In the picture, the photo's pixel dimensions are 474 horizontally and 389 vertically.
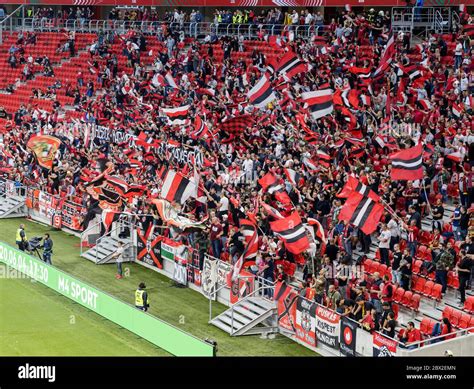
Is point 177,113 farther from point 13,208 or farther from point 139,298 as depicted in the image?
point 139,298

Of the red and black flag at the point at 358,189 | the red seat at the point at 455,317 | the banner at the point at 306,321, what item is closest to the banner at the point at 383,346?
the red seat at the point at 455,317

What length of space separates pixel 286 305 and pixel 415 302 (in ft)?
12.5

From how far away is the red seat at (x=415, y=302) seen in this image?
29172mm

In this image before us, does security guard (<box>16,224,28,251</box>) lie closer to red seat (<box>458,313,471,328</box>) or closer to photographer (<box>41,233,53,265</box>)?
photographer (<box>41,233,53,265</box>)

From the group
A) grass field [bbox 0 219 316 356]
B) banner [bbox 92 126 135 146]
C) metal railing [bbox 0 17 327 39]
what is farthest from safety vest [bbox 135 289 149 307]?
metal railing [bbox 0 17 327 39]

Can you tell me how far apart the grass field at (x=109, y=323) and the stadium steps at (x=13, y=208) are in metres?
7.32

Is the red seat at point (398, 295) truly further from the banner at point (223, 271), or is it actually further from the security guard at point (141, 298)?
the security guard at point (141, 298)

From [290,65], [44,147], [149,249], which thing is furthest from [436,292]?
[44,147]

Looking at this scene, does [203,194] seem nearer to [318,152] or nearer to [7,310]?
[318,152]

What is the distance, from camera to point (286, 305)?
30906 mm

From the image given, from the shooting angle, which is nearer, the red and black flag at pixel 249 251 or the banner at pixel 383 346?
the banner at pixel 383 346

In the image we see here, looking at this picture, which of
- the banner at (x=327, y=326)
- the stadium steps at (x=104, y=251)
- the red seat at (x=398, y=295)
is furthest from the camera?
the stadium steps at (x=104, y=251)

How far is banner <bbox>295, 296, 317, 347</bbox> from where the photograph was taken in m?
29.7
